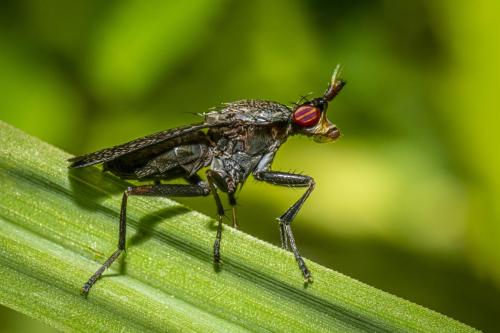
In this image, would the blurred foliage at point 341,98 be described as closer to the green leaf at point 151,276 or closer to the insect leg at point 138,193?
the insect leg at point 138,193

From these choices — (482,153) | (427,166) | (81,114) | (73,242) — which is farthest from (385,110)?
(73,242)

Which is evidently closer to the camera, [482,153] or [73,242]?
[73,242]

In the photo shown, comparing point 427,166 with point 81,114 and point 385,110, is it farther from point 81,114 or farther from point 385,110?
point 81,114

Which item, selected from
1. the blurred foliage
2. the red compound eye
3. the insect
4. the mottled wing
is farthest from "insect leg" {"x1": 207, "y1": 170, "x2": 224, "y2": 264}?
the red compound eye

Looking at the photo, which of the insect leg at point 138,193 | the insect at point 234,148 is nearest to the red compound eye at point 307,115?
the insect at point 234,148

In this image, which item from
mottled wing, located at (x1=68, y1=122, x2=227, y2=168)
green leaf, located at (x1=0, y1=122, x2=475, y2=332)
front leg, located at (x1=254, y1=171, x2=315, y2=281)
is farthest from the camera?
front leg, located at (x1=254, y1=171, x2=315, y2=281)

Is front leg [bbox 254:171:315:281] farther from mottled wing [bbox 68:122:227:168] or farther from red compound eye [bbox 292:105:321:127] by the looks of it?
mottled wing [bbox 68:122:227:168]

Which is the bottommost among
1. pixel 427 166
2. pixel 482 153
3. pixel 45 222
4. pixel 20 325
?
pixel 20 325
